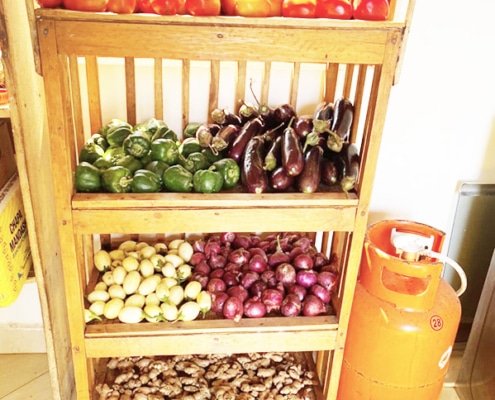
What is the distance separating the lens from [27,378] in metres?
2.01

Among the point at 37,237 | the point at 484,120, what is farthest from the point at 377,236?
the point at 37,237

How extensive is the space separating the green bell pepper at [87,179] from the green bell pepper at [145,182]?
95 mm

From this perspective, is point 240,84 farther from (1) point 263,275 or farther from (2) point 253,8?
(1) point 263,275

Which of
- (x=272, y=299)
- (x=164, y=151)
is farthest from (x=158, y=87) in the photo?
(x=272, y=299)

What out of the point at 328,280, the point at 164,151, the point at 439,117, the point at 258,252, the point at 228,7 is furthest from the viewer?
the point at 439,117

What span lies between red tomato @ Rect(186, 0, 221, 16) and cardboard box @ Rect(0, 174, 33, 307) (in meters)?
0.81

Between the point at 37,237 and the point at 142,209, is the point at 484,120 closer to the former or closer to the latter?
the point at 142,209

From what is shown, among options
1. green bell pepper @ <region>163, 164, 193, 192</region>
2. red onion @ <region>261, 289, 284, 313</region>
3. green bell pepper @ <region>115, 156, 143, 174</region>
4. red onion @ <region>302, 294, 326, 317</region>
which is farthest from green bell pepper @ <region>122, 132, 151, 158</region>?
red onion @ <region>302, 294, 326, 317</region>

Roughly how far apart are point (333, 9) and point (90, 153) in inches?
30.3

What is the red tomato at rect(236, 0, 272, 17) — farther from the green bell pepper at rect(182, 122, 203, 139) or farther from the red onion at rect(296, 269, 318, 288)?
the red onion at rect(296, 269, 318, 288)

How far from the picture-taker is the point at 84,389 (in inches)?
64.1

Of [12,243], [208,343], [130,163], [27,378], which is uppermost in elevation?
[130,163]

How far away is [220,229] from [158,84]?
0.58m

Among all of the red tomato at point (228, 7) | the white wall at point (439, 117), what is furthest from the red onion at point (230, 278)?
the red tomato at point (228, 7)
